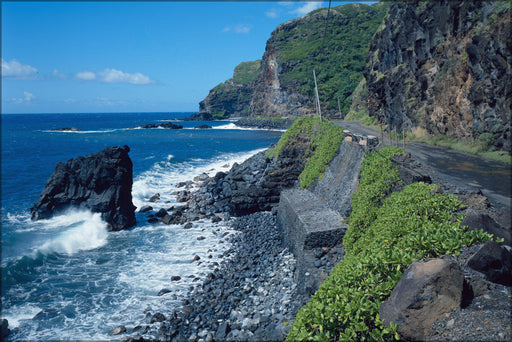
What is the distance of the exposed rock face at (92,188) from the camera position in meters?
19.0

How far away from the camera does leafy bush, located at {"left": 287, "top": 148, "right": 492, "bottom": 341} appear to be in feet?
16.5

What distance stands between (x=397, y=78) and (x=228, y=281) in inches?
1096

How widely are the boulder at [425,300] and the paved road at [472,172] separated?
21.2 feet

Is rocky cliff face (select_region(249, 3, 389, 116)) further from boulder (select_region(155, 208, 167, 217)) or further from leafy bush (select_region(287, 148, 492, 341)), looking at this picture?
leafy bush (select_region(287, 148, 492, 341))

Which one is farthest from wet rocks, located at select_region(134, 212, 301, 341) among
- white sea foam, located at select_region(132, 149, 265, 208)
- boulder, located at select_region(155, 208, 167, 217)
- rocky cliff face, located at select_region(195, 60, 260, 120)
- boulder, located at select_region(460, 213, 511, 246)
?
rocky cliff face, located at select_region(195, 60, 260, 120)

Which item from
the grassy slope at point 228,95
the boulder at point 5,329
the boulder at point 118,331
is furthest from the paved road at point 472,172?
the grassy slope at point 228,95

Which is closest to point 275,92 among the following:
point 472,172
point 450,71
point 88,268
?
point 450,71

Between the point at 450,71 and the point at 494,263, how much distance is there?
69.1 feet

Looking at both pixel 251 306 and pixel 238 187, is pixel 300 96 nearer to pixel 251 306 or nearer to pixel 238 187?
pixel 238 187

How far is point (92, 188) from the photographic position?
19547 millimetres

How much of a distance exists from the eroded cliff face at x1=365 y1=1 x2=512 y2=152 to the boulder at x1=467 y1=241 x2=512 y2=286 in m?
10.5

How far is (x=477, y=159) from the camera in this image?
16109mm

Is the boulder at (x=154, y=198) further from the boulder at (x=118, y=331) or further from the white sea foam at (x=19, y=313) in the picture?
the boulder at (x=118, y=331)

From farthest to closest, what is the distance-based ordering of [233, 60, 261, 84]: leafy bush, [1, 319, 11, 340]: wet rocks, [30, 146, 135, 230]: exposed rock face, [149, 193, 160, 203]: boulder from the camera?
[233, 60, 261, 84]: leafy bush → [149, 193, 160, 203]: boulder → [30, 146, 135, 230]: exposed rock face → [1, 319, 11, 340]: wet rocks
